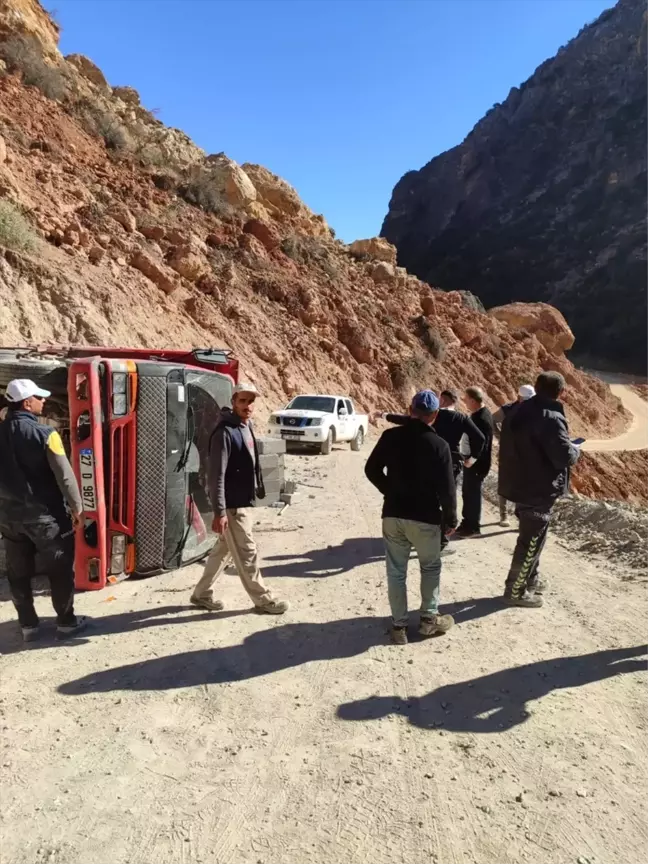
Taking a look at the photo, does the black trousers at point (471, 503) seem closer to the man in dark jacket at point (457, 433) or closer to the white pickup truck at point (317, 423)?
the man in dark jacket at point (457, 433)

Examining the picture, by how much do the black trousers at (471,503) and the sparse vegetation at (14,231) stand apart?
1365 cm

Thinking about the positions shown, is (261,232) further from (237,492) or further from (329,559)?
(237,492)

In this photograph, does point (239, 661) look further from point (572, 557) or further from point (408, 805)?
point (572, 557)

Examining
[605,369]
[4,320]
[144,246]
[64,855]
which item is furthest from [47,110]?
[605,369]

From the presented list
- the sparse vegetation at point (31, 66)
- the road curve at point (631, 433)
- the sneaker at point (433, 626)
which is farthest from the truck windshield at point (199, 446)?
the road curve at point (631, 433)

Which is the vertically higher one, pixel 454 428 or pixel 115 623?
pixel 454 428

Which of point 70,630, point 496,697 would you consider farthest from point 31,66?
point 496,697

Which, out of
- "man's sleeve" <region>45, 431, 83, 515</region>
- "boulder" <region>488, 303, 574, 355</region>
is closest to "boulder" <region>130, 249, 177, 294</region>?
"man's sleeve" <region>45, 431, 83, 515</region>

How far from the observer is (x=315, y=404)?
16438mm

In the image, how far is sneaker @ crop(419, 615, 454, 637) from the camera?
4.48 metres

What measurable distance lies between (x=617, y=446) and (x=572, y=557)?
25.5 meters

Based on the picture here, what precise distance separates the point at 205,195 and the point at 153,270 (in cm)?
794

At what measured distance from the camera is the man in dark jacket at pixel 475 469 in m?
7.05

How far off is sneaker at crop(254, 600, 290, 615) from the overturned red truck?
1.11m
